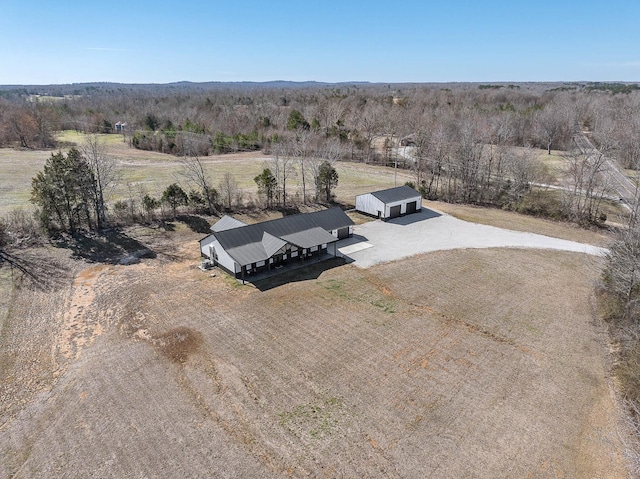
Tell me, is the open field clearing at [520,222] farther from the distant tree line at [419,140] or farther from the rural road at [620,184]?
the rural road at [620,184]

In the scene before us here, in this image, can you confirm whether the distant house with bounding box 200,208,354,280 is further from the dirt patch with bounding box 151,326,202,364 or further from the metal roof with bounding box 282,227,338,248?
the dirt patch with bounding box 151,326,202,364

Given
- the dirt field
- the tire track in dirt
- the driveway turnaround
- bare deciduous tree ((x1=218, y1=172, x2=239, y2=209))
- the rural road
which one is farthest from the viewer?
the rural road

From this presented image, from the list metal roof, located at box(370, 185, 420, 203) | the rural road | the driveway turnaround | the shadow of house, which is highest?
metal roof, located at box(370, 185, 420, 203)

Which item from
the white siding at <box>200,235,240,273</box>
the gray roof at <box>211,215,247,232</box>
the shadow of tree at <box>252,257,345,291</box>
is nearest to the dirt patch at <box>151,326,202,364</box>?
the shadow of tree at <box>252,257,345,291</box>

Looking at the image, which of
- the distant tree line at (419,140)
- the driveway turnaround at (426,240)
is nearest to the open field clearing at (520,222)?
the driveway turnaround at (426,240)

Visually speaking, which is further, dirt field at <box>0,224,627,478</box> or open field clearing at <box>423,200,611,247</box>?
open field clearing at <box>423,200,611,247</box>

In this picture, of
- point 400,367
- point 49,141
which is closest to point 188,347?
point 400,367
